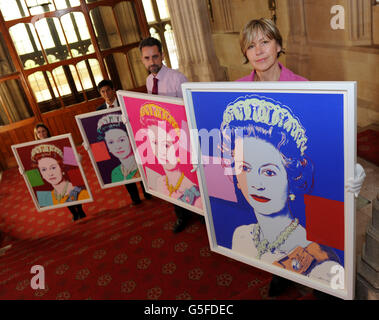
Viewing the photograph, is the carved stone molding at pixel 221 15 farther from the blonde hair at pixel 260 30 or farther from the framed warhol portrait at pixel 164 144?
the blonde hair at pixel 260 30

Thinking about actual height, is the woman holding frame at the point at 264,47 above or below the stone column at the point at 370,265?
above

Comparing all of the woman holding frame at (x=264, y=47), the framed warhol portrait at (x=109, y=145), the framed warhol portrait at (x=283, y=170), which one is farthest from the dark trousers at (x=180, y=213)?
the woman holding frame at (x=264, y=47)

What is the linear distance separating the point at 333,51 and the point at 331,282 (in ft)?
11.1

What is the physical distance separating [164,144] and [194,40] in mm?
4333

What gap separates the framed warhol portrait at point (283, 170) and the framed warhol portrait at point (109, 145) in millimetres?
1564

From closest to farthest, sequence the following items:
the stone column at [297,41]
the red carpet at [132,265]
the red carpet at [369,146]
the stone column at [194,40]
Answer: the red carpet at [132,265]
the red carpet at [369,146]
the stone column at [297,41]
the stone column at [194,40]

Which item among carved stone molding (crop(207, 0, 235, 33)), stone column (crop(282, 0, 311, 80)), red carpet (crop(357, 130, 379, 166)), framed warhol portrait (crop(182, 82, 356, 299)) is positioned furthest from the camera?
carved stone molding (crop(207, 0, 235, 33))

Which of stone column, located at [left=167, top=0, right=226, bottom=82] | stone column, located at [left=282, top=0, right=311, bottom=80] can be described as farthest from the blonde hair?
stone column, located at [left=167, top=0, right=226, bottom=82]

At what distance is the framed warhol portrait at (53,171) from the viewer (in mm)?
3438

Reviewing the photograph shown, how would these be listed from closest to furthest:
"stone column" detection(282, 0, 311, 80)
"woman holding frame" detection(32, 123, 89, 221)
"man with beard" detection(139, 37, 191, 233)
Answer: "man with beard" detection(139, 37, 191, 233) → "woman holding frame" detection(32, 123, 89, 221) → "stone column" detection(282, 0, 311, 80)

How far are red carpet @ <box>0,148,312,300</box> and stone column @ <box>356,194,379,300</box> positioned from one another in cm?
47

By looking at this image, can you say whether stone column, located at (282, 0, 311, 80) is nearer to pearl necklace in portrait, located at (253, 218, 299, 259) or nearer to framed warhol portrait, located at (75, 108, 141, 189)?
framed warhol portrait, located at (75, 108, 141, 189)

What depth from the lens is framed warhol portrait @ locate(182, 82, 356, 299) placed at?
129 centimetres

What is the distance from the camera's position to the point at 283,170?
150 centimetres
